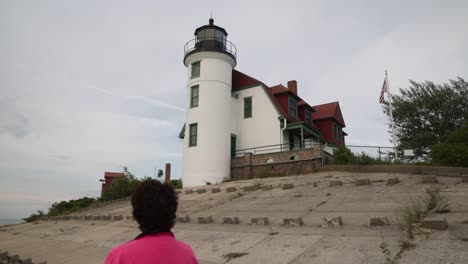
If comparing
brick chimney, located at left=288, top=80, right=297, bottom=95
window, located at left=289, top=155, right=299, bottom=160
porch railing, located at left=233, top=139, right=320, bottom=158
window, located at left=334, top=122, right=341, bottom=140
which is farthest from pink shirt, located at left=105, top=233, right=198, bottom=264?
window, located at left=334, top=122, right=341, bottom=140

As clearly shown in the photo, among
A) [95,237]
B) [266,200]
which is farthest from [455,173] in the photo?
[95,237]

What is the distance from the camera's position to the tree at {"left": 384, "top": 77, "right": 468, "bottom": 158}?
31500 millimetres

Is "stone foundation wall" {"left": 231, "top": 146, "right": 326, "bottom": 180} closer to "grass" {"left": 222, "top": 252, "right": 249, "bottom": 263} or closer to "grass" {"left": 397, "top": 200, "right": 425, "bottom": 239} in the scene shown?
"grass" {"left": 397, "top": 200, "right": 425, "bottom": 239}

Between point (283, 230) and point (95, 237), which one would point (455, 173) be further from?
point (95, 237)

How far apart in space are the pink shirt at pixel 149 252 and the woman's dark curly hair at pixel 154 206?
8 centimetres

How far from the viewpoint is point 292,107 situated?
27875 millimetres

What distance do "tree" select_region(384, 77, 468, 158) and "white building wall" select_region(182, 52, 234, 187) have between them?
60.9 feet

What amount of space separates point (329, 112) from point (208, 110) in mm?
13121

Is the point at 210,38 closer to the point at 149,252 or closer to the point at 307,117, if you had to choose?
the point at 307,117

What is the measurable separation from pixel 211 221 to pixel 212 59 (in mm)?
17535

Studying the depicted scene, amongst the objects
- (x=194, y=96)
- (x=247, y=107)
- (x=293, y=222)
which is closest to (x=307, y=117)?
(x=247, y=107)

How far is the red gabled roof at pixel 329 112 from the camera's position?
104ft

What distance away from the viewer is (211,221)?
31.1 feet

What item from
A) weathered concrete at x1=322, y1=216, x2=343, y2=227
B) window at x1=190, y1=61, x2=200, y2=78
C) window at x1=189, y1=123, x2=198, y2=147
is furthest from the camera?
window at x1=190, y1=61, x2=200, y2=78
